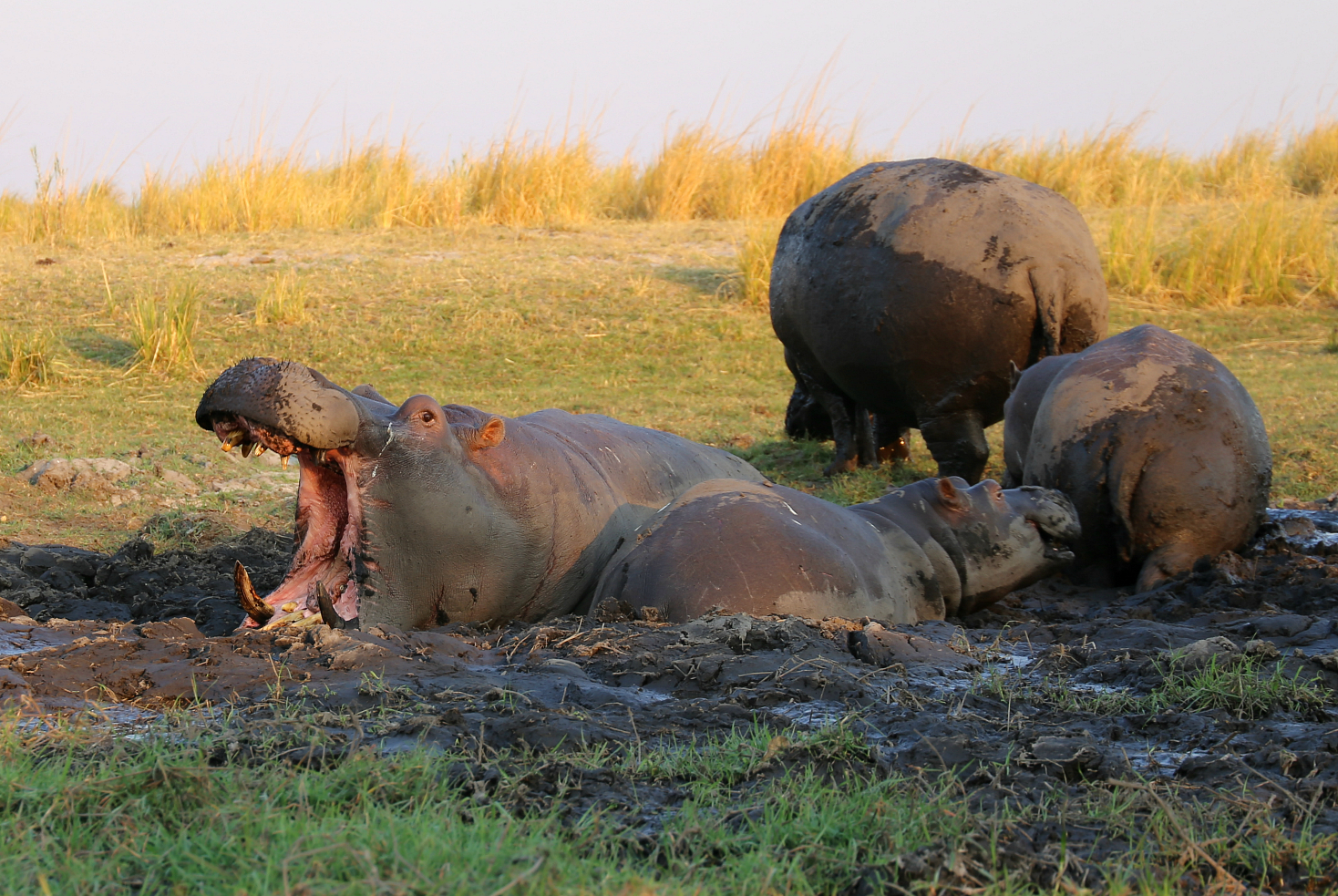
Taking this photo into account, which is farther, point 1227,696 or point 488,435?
point 488,435

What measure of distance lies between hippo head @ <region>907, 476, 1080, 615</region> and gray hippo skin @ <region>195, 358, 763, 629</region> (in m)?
1.34

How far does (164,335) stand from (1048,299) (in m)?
6.71

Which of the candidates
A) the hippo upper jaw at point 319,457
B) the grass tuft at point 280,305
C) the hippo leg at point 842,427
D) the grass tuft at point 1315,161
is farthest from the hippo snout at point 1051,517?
the grass tuft at point 1315,161

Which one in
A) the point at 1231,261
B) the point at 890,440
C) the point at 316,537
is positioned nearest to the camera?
the point at 316,537

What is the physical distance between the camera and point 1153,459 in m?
5.29

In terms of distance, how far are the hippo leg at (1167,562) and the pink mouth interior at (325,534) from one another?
313 cm

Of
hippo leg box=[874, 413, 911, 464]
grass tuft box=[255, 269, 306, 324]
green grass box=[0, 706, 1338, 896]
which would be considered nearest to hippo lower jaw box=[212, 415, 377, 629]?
green grass box=[0, 706, 1338, 896]

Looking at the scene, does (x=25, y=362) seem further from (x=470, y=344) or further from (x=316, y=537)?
(x=316, y=537)

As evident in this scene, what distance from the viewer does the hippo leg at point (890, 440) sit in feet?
27.2

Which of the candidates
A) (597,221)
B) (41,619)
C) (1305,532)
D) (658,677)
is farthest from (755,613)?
(597,221)

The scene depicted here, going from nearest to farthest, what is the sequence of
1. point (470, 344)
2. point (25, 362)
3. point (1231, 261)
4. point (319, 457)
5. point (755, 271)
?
point (319, 457) → point (25, 362) → point (470, 344) → point (755, 271) → point (1231, 261)

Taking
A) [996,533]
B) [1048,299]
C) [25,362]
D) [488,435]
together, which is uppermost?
[1048,299]

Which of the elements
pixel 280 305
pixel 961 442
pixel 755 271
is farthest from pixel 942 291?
pixel 280 305

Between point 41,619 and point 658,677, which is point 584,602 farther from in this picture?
point 41,619
